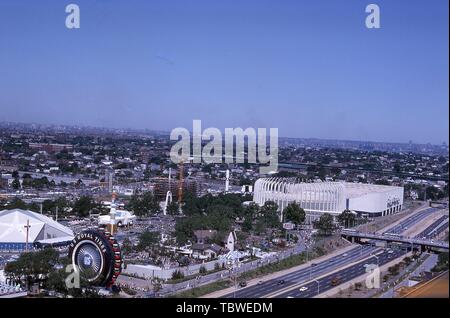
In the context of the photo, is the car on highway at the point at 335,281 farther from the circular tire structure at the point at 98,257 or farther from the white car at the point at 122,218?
the white car at the point at 122,218

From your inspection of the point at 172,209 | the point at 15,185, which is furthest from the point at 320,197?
the point at 15,185

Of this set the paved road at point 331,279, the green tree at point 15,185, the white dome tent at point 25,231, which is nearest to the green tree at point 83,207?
the white dome tent at point 25,231

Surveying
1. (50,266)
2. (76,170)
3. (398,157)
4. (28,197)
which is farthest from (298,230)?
(398,157)

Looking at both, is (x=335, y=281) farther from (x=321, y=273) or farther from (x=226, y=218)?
(x=226, y=218)

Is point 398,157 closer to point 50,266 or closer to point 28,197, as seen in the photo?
point 28,197

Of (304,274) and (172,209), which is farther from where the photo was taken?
(172,209)
